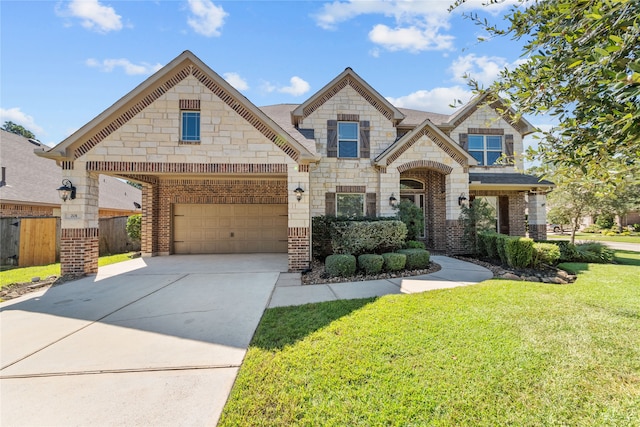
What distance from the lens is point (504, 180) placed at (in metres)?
12.5

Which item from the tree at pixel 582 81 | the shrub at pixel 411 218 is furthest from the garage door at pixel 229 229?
the tree at pixel 582 81

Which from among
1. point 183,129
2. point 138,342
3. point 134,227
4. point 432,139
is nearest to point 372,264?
point 138,342

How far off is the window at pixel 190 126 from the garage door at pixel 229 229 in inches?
182

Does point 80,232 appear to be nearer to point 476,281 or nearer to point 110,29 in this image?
point 110,29

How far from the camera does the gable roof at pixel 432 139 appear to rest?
435 inches

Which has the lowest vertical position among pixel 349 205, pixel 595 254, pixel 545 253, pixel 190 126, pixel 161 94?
pixel 595 254

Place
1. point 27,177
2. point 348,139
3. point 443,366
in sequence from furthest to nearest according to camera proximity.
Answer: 1. point 27,177
2. point 348,139
3. point 443,366

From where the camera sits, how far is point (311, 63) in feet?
34.2

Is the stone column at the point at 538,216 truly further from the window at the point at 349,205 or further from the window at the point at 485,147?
the window at the point at 349,205

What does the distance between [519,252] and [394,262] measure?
3974mm

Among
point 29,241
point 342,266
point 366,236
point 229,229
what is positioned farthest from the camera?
point 229,229

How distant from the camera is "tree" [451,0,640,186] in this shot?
1.96 meters

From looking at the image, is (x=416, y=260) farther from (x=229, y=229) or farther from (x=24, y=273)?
(x=24, y=273)

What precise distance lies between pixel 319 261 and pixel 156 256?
292 inches
